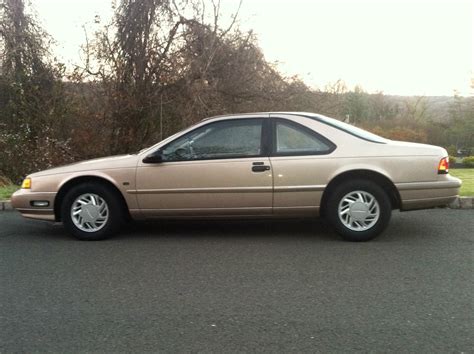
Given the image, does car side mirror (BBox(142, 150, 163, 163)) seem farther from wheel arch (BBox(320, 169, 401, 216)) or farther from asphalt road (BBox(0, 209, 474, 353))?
wheel arch (BBox(320, 169, 401, 216))

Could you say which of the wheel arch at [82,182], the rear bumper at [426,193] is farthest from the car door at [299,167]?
the wheel arch at [82,182]

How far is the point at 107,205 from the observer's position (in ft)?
19.2

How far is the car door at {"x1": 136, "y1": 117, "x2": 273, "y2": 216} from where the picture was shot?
5656mm

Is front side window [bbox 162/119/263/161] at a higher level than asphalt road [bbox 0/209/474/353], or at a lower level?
higher

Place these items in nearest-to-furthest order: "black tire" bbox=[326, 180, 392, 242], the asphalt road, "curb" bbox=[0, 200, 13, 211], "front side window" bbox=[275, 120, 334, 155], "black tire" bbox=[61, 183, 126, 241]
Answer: the asphalt road
"black tire" bbox=[326, 180, 392, 242]
"front side window" bbox=[275, 120, 334, 155]
"black tire" bbox=[61, 183, 126, 241]
"curb" bbox=[0, 200, 13, 211]

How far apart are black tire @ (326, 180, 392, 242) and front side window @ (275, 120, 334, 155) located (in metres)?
0.51

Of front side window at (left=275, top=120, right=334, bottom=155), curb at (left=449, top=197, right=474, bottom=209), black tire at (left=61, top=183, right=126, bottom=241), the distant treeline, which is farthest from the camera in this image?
the distant treeline

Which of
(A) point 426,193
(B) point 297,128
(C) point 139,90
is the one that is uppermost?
(C) point 139,90

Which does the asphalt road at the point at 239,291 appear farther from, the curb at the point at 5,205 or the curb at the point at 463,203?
the curb at the point at 5,205

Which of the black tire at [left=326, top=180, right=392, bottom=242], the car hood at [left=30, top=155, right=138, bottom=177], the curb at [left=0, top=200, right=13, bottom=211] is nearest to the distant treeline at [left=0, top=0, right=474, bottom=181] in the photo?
the curb at [left=0, top=200, right=13, bottom=211]

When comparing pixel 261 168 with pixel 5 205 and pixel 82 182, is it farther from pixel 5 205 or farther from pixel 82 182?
pixel 5 205

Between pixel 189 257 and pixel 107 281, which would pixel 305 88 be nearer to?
pixel 189 257

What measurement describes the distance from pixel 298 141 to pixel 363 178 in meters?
0.90

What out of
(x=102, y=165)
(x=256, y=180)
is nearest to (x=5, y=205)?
(x=102, y=165)
